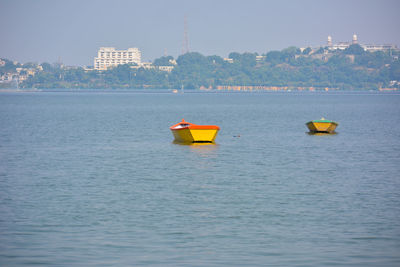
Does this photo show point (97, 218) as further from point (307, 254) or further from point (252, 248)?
point (307, 254)

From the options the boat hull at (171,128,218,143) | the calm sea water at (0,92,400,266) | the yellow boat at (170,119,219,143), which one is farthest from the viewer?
the boat hull at (171,128,218,143)

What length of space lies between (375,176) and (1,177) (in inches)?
905

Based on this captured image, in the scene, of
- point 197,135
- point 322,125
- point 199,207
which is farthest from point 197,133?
point 199,207

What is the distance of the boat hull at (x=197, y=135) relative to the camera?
6400cm

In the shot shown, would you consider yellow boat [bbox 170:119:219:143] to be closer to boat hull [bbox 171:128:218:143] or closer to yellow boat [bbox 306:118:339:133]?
boat hull [bbox 171:128:218:143]

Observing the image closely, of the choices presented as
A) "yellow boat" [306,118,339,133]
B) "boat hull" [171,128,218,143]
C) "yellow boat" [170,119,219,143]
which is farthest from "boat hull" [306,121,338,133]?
"boat hull" [171,128,218,143]

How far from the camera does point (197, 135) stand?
64.4 m

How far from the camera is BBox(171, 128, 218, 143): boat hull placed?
210ft

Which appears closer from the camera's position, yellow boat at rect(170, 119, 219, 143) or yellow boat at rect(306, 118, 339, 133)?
yellow boat at rect(170, 119, 219, 143)

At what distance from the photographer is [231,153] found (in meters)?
58.8

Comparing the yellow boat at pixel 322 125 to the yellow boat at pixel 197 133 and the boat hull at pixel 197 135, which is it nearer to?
the yellow boat at pixel 197 133

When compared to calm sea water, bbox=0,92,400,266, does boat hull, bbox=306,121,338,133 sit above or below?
below

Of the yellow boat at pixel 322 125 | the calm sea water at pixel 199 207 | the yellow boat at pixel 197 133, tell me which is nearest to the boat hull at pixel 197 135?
the yellow boat at pixel 197 133

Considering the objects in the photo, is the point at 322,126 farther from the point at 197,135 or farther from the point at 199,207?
the point at 199,207
